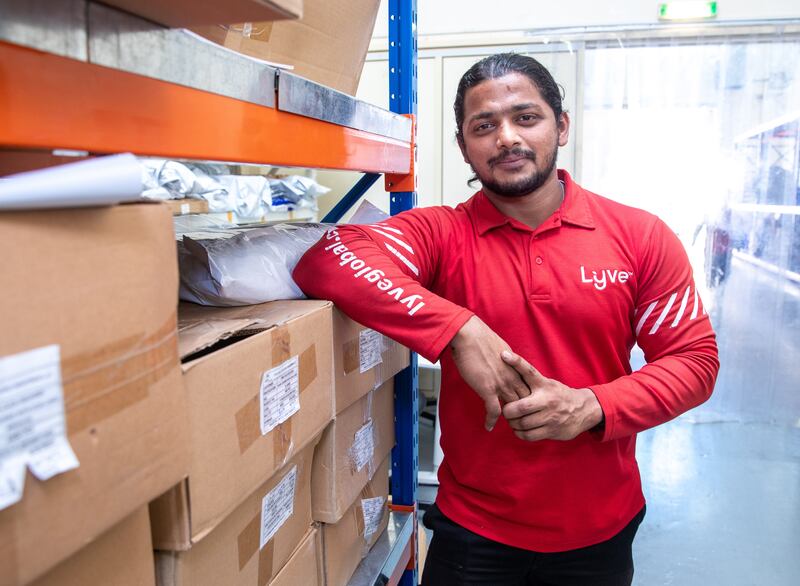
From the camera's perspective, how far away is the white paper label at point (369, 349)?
1156 millimetres

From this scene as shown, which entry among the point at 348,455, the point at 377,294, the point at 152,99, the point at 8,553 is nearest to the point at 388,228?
the point at 377,294

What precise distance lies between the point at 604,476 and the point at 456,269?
51 centimetres

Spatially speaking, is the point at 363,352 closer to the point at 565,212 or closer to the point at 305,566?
the point at 305,566

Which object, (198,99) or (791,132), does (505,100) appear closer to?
A: (198,99)

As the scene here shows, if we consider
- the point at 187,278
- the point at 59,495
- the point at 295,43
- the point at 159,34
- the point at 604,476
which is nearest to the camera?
the point at 59,495

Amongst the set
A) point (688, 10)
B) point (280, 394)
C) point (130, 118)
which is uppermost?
point (688, 10)

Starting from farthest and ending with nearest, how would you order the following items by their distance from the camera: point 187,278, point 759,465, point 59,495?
point 759,465
point 187,278
point 59,495

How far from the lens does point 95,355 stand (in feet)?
1.68

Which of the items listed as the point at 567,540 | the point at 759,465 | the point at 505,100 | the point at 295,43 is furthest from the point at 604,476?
the point at 759,465

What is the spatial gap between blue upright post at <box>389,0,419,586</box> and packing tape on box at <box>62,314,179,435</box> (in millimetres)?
923

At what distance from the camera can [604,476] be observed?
1.25m

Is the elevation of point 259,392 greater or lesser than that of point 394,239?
lesser

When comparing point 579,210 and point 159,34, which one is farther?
point 579,210

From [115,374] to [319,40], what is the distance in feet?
2.73
